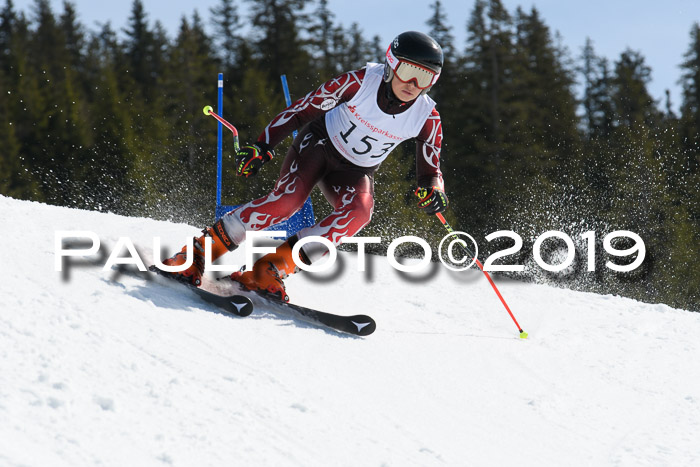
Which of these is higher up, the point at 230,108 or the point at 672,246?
the point at 230,108

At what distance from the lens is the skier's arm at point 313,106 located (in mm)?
3885

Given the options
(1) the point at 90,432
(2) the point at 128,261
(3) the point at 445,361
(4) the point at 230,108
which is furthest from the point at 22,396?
(4) the point at 230,108

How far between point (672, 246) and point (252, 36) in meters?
19.0

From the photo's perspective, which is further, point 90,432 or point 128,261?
point 128,261

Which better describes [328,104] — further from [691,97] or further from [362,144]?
[691,97]

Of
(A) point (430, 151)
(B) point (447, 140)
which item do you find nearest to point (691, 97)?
(B) point (447, 140)

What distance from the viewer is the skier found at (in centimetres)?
372

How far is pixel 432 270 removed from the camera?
5.65 m

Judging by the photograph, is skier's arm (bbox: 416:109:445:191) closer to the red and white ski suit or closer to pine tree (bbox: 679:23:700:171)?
the red and white ski suit

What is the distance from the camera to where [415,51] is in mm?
3615

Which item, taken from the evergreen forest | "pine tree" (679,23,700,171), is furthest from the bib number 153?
"pine tree" (679,23,700,171)

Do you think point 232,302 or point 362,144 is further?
point 362,144

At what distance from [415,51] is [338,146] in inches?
28.4

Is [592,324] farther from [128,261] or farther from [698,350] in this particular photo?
[128,261]
